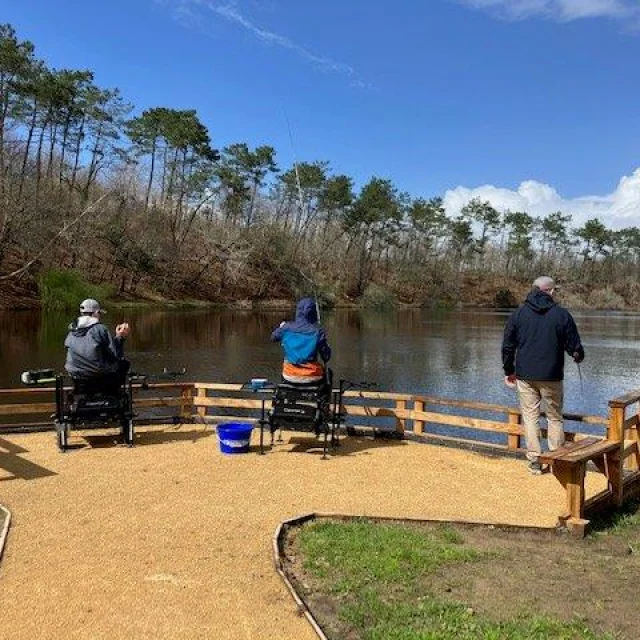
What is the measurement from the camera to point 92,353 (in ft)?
23.7

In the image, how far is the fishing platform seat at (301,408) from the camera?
727cm

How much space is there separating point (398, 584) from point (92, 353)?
4.52m

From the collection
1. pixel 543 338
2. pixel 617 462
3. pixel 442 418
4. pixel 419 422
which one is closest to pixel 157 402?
pixel 419 422

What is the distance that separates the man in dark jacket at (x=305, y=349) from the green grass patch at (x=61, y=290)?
33806 millimetres

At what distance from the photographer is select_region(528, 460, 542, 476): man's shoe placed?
6.84m

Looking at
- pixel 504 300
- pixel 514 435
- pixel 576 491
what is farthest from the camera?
pixel 504 300

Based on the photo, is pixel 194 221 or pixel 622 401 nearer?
pixel 622 401

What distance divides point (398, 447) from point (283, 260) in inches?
2050

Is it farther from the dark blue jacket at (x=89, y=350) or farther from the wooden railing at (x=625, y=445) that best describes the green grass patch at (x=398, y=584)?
the dark blue jacket at (x=89, y=350)

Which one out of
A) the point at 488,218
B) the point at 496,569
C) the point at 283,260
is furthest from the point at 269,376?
the point at 488,218

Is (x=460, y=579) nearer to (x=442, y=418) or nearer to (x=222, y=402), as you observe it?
(x=442, y=418)

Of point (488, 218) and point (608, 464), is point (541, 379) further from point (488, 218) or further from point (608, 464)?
point (488, 218)

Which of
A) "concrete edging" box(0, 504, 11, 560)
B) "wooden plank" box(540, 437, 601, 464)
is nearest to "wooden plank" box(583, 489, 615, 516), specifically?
"wooden plank" box(540, 437, 601, 464)

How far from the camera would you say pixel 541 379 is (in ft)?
22.0
